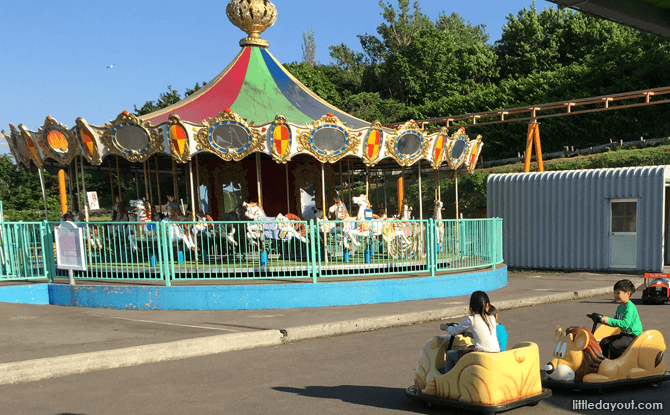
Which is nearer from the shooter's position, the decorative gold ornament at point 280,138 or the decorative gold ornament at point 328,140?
the decorative gold ornament at point 280,138

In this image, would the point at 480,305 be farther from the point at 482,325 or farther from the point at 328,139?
the point at 328,139

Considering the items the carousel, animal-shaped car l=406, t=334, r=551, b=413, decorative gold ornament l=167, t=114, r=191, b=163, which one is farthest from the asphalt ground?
decorative gold ornament l=167, t=114, r=191, b=163

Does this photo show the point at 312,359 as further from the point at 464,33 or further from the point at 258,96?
the point at 464,33

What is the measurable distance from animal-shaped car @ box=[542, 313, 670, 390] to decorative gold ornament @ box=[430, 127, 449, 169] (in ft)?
31.9

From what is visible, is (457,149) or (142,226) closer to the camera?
(142,226)

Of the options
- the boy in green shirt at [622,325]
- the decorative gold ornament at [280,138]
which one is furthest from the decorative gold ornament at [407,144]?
the boy in green shirt at [622,325]

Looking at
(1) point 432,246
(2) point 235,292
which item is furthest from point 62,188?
(1) point 432,246

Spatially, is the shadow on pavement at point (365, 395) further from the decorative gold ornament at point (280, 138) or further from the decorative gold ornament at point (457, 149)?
the decorative gold ornament at point (457, 149)

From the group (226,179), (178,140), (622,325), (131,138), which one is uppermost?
(131,138)

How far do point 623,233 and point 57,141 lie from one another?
14.6 metres

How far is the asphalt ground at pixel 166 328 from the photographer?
6902 millimetres

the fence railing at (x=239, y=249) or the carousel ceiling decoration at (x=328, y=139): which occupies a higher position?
the carousel ceiling decoration at (x=328, y=139)

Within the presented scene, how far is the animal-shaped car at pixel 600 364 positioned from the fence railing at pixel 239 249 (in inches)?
246

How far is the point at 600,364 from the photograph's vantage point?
544cm
